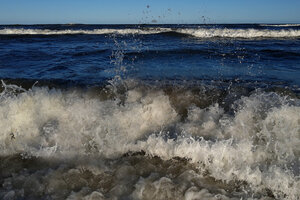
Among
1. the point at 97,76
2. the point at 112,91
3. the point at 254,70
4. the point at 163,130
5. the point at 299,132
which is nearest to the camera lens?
the point at 299,132

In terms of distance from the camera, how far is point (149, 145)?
4.11 m

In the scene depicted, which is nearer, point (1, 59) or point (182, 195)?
point (182, 195)

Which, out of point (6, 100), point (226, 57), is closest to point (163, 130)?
point (6, 100)

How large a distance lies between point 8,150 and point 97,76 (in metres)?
3.57

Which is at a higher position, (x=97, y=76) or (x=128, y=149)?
(x=97, y=76)

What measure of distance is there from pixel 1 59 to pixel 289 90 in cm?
971

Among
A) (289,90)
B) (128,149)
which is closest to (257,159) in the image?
(128,149)

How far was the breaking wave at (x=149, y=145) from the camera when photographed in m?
3.29

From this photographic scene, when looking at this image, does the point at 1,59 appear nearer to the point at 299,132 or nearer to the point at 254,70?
the point at 254,70

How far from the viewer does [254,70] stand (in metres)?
8.05

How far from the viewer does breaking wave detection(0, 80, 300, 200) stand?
3287 mm

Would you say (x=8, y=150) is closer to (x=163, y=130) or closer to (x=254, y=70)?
(x=163, y=130)

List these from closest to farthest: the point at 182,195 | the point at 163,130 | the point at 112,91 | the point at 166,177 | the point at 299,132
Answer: the point at 182,195, the point at 166,177, the point at 299,132, the point at 163,130, the point at 112,91

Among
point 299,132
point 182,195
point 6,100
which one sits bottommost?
point 182,195
